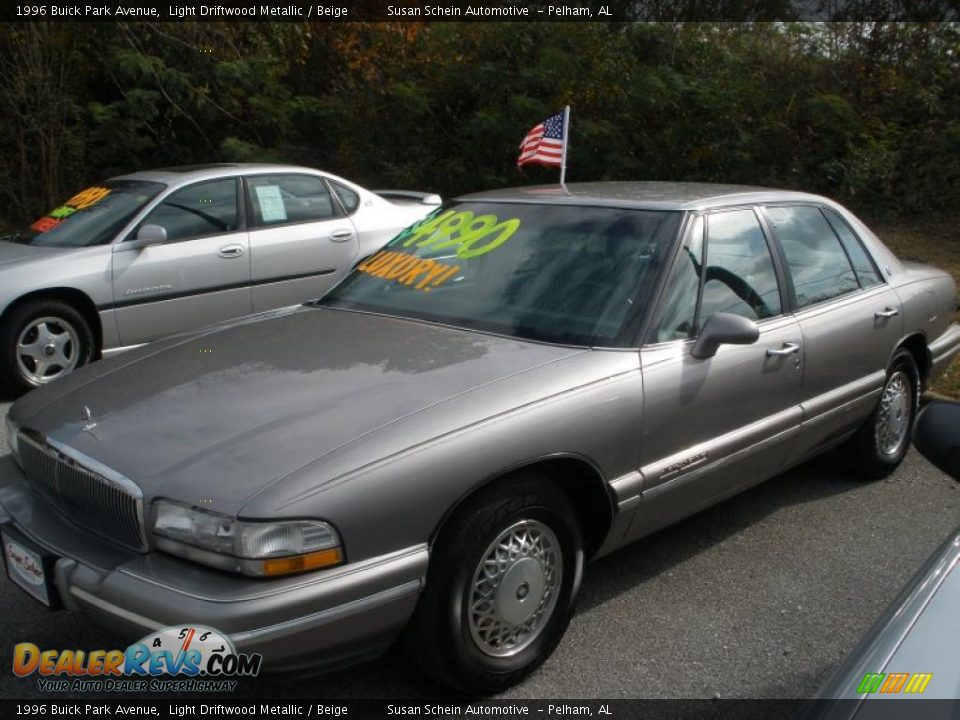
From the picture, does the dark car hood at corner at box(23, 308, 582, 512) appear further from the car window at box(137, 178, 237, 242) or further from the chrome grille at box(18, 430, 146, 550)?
the car window at box(137, 178, 237, 242)

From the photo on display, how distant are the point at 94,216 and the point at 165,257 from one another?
681 mm

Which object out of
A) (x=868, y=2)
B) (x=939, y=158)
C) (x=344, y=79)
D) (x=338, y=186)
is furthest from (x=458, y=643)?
(x=344, y=79)

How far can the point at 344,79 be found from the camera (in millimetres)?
16297

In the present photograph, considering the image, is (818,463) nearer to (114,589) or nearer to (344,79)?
(114,589)

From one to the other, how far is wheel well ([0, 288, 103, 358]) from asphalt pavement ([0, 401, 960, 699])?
126 inches

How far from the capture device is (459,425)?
2.85 meters

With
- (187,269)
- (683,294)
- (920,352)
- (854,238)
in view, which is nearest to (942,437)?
(683,294)

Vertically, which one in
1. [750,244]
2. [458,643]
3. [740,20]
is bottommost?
[458,643]

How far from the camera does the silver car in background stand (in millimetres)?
6438

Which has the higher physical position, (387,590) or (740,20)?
(740,20)

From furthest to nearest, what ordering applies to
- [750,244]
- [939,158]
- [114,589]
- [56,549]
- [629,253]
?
1. [939,158]
2. [750,244]
3. [629,253]
4. [56,549]
5. [114,589]

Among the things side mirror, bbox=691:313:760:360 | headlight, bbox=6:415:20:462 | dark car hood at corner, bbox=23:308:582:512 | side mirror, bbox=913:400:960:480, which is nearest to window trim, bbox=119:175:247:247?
dark car hood at corner, bbox=23:308:582:512

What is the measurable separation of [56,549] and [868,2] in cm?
1382

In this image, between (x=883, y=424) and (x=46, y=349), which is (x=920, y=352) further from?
(x=46, y=349)
